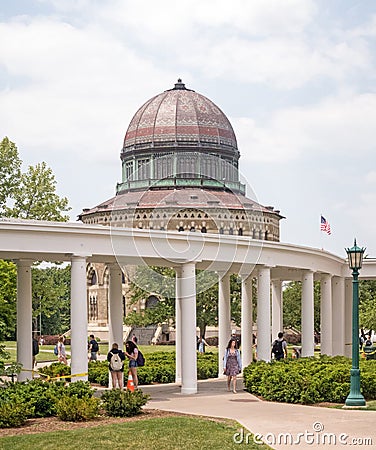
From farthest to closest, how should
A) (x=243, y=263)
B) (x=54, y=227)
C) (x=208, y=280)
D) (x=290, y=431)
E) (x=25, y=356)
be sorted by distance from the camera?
(x=208, y=280), (x=243, y=263), (x=25, y=356), (x=54, y=227), (x=290, y=431)

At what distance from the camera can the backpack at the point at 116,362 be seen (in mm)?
25047

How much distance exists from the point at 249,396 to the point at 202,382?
6098 mm

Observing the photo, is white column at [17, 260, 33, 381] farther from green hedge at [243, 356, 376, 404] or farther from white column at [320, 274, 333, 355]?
white column at [320, 274, 333, 355]

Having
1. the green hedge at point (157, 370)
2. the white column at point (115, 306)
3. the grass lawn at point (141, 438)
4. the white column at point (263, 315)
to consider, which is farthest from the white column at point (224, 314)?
the grass lawn at point (141, 438)

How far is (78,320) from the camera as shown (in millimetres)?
25469

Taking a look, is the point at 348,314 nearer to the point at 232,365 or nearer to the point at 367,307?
the point at 367,307

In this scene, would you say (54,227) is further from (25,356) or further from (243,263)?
(243,263)

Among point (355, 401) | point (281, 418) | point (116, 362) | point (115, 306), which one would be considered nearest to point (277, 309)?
point (115, 306)

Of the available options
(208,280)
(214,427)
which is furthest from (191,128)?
(214,427)

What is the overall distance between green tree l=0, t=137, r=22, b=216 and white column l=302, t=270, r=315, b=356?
18.4 meters

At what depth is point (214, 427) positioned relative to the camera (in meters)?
18.8

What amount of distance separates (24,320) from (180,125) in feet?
190

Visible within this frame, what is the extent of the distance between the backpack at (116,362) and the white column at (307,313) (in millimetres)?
12502

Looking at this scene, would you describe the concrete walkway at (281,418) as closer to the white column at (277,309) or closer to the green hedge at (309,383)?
the green hedge at (309,383)
